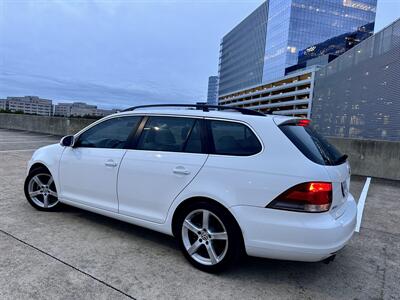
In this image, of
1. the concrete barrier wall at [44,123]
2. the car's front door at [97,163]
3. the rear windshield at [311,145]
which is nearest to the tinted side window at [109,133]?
the car's front door at [97,163]

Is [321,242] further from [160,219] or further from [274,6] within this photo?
[274,6]

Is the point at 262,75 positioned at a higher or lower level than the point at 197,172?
higher

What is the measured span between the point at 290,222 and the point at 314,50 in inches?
4036

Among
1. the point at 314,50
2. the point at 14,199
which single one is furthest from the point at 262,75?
the point at 14,199

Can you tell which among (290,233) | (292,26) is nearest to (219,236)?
(290,233)

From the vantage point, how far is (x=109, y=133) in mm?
3941

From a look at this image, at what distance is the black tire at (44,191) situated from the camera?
441 centimetres

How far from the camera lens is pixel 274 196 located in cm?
263

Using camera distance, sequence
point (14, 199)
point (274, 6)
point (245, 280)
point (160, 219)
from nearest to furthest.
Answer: point (245, 280) < point (160, 219) < point (14, 199) < point (274, 6)

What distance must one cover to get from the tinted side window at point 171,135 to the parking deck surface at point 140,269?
45.7 inches

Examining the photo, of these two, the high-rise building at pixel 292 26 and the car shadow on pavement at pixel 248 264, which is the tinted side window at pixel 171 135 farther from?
the high-rise building at pixel 292 26

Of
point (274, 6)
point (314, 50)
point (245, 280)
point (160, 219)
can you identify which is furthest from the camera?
point (274, 6)

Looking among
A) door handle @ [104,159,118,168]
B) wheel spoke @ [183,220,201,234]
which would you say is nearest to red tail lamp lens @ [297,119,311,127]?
wheel spoke @ [183,220,201,234]

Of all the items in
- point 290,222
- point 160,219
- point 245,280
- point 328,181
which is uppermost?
point 328,181
